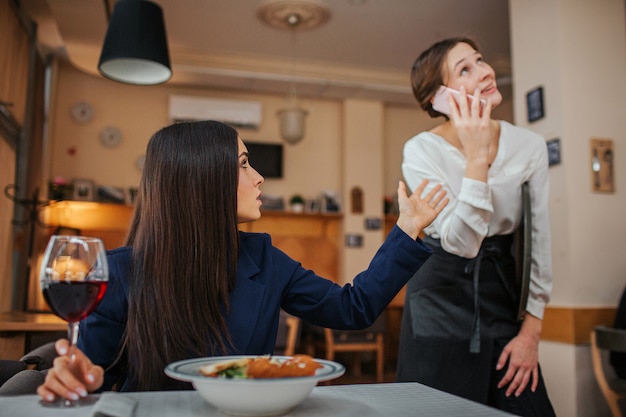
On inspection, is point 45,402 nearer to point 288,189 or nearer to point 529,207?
point 529,207

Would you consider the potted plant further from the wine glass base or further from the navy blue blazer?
the wine glass base

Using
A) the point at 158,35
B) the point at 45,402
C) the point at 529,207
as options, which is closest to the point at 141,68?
the point at 158,35

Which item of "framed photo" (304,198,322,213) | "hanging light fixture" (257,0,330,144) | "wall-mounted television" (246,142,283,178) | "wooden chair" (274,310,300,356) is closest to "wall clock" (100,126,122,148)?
"wall-mounted television" (246,142,283,178)

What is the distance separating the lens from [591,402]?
2748 millimetres

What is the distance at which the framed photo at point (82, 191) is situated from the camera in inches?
257

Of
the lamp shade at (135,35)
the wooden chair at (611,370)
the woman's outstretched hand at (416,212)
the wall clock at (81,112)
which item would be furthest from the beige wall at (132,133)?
the woman's outstretched hand at (416,212)

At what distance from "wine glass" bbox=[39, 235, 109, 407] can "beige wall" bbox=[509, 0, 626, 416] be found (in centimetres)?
258

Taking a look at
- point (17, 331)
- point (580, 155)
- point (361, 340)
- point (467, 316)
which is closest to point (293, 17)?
point (580, 155)

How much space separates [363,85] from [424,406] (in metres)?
6.36

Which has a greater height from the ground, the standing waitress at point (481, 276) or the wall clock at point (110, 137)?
the wall clock at point (110, 137)

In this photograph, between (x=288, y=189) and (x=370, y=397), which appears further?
(x=288, y=189)

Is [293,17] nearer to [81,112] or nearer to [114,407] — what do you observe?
[81,112]

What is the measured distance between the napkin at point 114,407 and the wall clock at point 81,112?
6.70m

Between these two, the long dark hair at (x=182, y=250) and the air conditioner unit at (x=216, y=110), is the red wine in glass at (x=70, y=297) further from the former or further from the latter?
the air conditioner unit at (x=216, y=110)
